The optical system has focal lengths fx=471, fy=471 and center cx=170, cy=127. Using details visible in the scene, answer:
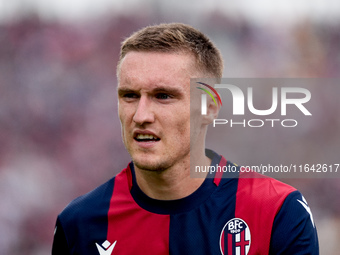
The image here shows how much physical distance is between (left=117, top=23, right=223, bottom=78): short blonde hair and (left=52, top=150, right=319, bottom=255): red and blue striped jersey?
0.54 meters

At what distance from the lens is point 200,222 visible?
2430mm

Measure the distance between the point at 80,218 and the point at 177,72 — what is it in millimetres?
985

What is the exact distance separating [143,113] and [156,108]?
0.23ft

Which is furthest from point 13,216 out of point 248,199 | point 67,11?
point 248,199

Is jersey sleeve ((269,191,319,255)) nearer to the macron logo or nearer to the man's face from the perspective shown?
the man's face

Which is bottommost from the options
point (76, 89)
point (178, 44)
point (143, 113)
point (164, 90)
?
point (143, 113)

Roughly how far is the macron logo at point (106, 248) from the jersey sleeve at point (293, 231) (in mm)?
829

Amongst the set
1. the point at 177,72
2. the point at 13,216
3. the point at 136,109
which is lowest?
the point at 13,216

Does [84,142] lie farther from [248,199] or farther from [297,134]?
[248,199]

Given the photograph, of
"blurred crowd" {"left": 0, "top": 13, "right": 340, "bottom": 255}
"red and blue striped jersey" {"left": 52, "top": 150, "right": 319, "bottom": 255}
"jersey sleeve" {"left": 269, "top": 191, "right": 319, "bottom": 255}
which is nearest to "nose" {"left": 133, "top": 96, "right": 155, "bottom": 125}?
"red and blue striped jersey" {"left": 52, "top": 150, "right": 319, "bottom": 255}

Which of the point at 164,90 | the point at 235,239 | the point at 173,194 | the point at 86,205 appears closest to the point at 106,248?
the point at 86,205

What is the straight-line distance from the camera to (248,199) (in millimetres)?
2473

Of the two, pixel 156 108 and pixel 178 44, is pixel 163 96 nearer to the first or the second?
pixel 156 108

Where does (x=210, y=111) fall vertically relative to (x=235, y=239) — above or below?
above
